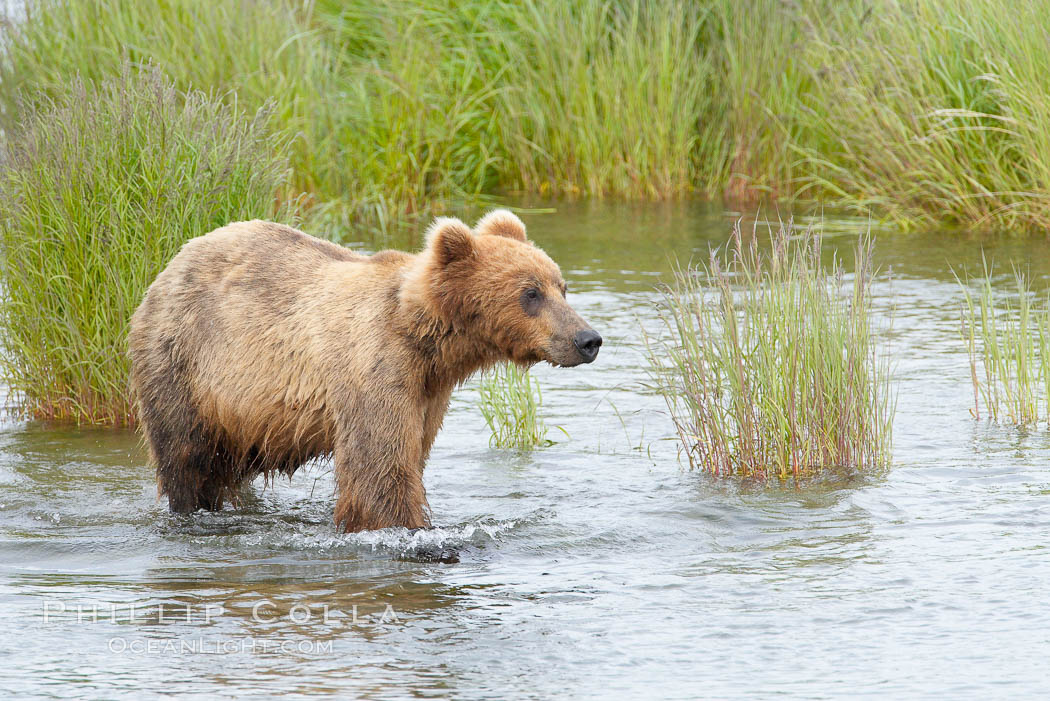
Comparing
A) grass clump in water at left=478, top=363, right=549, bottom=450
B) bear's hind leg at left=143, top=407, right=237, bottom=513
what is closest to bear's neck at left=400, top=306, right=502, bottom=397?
bear's hind leg at left=143, top=407, right=237, bottom=513

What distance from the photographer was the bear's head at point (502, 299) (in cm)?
535

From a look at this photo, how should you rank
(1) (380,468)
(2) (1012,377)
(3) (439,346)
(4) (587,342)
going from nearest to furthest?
(4) (587,342), (1) (380,468), (3) (439,346), (2) (1012,377)

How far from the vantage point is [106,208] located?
7.18m

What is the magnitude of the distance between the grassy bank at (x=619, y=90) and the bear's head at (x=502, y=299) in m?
5.82

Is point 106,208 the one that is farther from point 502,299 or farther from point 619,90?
point 619,90

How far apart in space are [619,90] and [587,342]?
27.5 feet

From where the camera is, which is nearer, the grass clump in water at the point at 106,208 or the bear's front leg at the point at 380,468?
the bear's front leg at the point at 380,468

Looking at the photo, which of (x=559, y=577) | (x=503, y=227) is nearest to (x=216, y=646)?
(x=559, y=577)

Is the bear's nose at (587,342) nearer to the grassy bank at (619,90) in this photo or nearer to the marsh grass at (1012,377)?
the marsh grass at (1012,377)

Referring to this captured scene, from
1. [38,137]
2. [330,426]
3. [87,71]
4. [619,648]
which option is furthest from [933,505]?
[87,71]

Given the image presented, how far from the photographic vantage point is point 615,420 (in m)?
7.76

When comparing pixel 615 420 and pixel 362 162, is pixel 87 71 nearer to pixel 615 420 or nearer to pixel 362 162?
pixel 362 162

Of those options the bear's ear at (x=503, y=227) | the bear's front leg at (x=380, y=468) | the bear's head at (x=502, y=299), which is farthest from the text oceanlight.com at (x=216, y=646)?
the bear's ear at (x=503, y=227)

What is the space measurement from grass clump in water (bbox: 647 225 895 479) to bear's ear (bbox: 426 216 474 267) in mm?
1240
